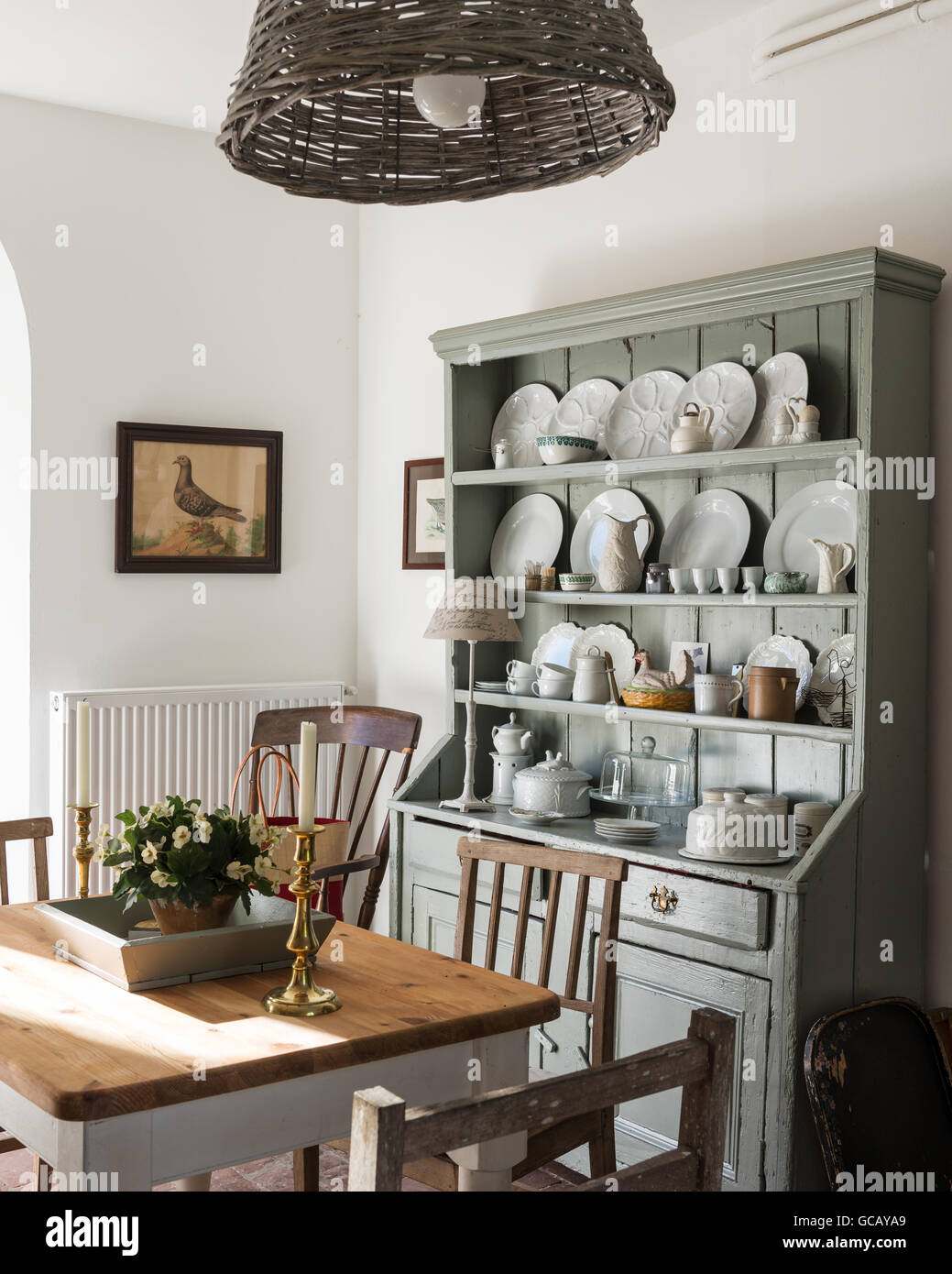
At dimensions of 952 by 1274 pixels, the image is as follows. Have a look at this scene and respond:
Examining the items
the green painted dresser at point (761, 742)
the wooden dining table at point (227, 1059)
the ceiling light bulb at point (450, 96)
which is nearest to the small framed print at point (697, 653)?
the green painted dresser at point (761, 742)

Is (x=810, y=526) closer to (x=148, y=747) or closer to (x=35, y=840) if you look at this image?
(x=35, y=840)

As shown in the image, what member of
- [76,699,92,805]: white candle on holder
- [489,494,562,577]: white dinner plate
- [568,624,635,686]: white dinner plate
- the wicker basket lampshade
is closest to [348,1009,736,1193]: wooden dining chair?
the wicker basket lampshade

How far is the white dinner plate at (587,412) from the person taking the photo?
3.59m

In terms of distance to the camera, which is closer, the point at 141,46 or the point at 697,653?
the point at 697,653

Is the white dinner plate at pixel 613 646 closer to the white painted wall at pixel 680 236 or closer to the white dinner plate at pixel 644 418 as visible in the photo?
the white dinner plate at pixel 644 418

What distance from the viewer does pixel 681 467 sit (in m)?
3.17

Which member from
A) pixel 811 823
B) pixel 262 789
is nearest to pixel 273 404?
pixel 262 789

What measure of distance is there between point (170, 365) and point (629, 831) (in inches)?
88.8

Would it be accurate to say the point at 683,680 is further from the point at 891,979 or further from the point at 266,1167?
the point at 266,1167

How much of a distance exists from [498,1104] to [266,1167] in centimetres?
224

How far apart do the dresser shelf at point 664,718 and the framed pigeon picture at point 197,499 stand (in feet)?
3.68

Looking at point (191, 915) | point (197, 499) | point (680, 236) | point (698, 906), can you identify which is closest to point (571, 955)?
point (698, 906)

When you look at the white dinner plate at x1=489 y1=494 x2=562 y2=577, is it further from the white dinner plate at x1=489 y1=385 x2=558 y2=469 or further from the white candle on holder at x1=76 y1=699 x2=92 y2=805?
the white candle on holder at x1=76 y1=699 x2=92 y2=805

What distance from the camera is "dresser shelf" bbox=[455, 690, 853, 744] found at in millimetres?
2884
